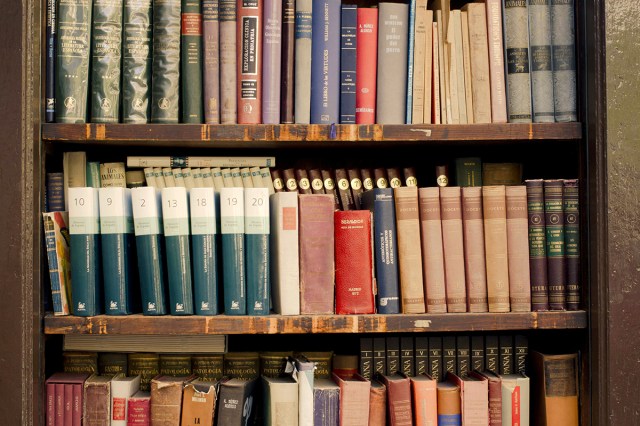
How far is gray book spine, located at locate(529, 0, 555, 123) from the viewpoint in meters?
1.68

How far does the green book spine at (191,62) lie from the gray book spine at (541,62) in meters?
0.79

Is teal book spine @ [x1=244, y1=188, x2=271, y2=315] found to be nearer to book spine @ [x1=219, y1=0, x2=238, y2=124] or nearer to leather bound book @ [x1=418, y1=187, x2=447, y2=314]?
book spine @ [x1=219, y1=0, x2=238, y2=124]

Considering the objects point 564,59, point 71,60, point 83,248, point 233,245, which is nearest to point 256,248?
point 233,245

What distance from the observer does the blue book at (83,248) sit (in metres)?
1.60

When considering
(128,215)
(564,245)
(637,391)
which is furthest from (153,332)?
(637,391)

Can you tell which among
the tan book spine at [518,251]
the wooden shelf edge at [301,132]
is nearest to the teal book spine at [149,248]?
the wooden shelf edge at [301,132]

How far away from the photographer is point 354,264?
64.6 inches

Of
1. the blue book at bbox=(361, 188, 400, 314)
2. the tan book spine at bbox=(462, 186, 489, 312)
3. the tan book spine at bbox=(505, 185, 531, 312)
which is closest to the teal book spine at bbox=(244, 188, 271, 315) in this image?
the blue book at bbox=(361, 188, 400, 314)

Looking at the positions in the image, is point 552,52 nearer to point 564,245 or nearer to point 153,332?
point 564,245

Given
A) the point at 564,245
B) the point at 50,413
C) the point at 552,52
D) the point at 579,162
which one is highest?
the point at 552,52

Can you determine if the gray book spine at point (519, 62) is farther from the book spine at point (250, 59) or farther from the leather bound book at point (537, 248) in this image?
the book spine at point (250, 59)

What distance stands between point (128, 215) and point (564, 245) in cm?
102

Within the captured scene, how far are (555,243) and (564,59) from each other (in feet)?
1.43

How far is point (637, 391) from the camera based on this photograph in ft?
5.16
